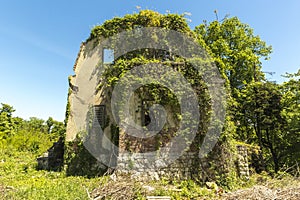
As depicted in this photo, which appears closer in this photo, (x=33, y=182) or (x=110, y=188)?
(x=110, y=188)

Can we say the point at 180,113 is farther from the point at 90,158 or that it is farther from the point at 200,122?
the point at 90,158

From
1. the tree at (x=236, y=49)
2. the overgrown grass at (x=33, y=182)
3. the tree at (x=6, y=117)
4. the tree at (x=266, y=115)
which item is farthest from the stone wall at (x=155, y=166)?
the tree at (x=6, y=117)

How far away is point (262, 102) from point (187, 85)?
6825 millimetres

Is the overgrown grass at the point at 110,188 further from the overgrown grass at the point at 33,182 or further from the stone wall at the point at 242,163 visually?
the stone wall at the point at 242,163

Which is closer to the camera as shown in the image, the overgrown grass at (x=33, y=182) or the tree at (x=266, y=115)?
the overgrown grass at (x=33, y=182)

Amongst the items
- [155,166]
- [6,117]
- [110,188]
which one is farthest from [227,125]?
[6,117]

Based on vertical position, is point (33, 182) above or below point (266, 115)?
below

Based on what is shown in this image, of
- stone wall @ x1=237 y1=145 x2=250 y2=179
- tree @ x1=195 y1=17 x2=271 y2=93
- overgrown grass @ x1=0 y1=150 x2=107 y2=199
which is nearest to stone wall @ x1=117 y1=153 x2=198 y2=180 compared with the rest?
overgrown grass @ x1=0 y1=150 x2=107 y2=199

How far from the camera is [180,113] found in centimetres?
923

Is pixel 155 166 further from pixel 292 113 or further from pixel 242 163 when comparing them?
pixel 292 113

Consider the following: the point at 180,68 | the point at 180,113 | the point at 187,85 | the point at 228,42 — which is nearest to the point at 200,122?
the point at 180,113

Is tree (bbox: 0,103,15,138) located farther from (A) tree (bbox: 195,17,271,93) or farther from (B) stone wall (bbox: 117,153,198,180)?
(A) tree (bbox: 195,17,271,93)

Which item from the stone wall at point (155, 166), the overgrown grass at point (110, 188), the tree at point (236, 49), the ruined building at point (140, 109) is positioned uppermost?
the tree at point (236, 49)

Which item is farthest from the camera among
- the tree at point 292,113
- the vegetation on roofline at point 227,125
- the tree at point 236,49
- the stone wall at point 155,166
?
the tree at point 236,49
